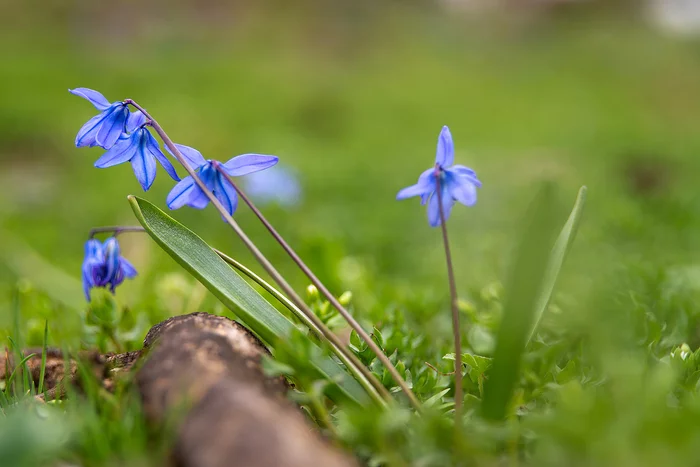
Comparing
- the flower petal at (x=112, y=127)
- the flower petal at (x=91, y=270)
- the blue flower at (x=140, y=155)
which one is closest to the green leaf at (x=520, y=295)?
the blue flower at (x=140, y=155)

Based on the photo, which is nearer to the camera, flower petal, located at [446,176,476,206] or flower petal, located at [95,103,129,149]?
flower petal, located at [446,176,476,206]

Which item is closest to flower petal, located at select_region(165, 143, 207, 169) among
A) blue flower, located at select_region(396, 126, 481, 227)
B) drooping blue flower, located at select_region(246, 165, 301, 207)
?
blue flower, located at select_region(396, 126, 481, 227)

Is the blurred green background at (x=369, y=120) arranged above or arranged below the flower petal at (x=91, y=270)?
above

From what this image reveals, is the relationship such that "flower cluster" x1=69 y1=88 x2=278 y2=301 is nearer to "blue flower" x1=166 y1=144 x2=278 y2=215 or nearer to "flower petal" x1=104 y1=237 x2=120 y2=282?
"blue flower" x1=166 y1=144 x2=278 y2=215

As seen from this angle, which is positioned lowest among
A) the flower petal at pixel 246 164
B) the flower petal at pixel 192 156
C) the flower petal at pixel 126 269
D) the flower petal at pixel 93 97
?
the flower petal at pixel 126 269

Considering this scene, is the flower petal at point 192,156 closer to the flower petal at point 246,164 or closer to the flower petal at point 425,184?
the flower petal at point 246,164

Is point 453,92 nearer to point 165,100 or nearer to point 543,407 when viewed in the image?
point 165,100

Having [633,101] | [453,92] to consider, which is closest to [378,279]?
[453,92]
